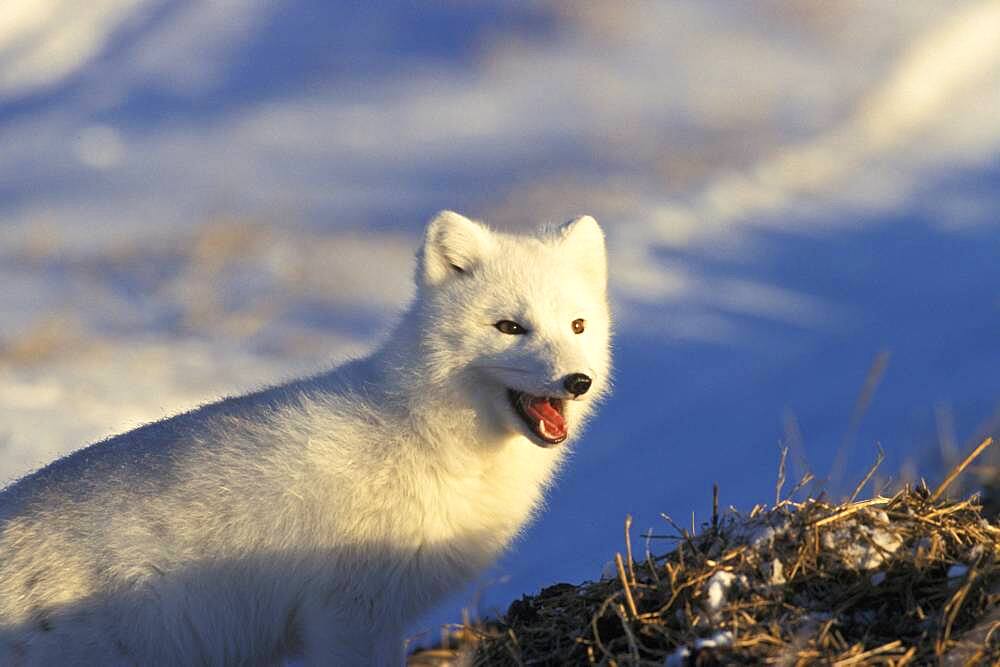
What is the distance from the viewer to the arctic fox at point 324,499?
504 cm

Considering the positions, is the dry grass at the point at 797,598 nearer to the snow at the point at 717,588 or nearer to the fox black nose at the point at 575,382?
the snow at the point at 717,588

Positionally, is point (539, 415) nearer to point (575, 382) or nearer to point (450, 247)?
point (575, 382)

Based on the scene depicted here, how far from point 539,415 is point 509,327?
423 millimetres

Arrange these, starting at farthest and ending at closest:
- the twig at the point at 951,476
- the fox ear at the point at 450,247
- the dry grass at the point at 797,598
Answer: the fox ear at the point at 450,247 → the twig at the point at 951,476 → the dry grass at the point at 797,598

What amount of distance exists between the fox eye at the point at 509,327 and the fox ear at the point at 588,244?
24.2 inches

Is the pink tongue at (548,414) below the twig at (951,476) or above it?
above

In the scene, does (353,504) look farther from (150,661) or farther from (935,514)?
(935,514)

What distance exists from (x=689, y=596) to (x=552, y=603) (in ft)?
2.36

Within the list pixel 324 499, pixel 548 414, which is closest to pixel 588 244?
pixel 548 414

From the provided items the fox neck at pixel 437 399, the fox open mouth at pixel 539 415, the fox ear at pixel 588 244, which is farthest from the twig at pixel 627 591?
the fox ear at pixel 588 244

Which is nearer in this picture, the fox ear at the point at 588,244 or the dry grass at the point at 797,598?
the dry grass at the point at 797,598

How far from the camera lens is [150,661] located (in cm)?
509

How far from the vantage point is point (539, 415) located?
5234 mm

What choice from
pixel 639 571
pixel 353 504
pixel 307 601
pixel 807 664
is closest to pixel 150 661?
pixel 307 601
